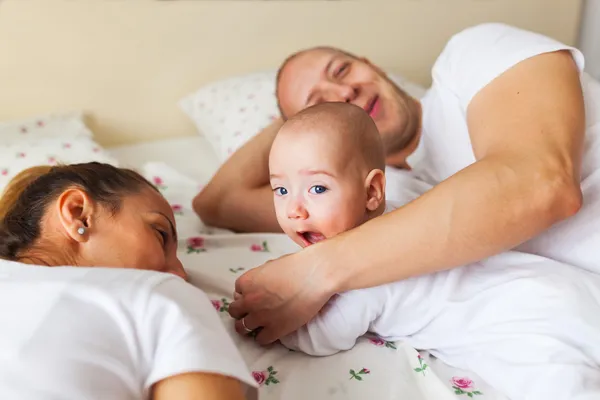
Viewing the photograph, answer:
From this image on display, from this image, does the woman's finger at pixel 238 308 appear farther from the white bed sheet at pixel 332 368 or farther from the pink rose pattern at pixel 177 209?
the pink rose pattern at pixel 177 209

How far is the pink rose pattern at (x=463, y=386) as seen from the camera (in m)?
0.93

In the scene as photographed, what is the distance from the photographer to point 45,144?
1.73 m

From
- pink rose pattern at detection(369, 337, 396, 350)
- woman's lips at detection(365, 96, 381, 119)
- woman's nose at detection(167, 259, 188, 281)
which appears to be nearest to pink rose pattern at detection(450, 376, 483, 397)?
pink rose pattern at detection(369, 337, 396, 350)

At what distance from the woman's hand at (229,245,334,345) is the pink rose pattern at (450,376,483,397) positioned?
231 mm

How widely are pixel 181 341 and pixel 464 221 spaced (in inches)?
17.6

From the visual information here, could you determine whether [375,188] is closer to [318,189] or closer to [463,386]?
[318,189]

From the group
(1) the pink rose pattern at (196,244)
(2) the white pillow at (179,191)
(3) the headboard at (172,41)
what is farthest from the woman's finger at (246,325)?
(3) the headboard at (172,41)

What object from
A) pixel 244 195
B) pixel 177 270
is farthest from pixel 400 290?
pixel 244 195

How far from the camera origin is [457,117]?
1303mm

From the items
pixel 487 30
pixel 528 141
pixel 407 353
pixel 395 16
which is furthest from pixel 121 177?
pixel 395 16

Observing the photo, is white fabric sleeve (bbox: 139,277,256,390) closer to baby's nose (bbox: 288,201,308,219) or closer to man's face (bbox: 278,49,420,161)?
baby's nose (bbox: 288,201,308,219)

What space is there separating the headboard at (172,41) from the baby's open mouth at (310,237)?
120 cm

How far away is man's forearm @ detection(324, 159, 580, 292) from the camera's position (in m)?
0.93

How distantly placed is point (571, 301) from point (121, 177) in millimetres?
745
